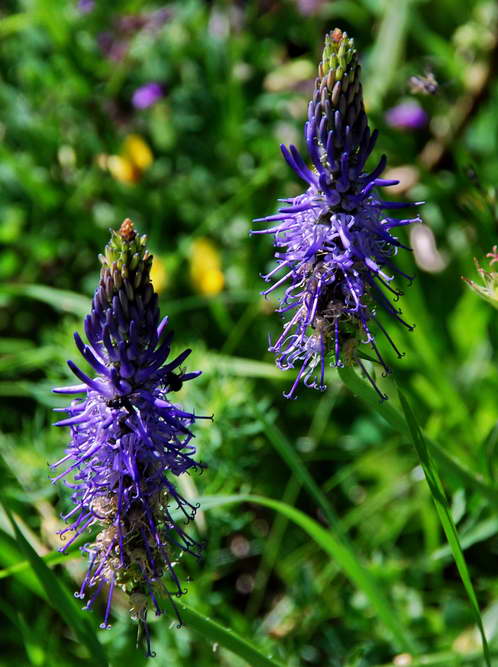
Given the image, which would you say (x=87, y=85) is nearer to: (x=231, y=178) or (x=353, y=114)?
(x=231, y=178)

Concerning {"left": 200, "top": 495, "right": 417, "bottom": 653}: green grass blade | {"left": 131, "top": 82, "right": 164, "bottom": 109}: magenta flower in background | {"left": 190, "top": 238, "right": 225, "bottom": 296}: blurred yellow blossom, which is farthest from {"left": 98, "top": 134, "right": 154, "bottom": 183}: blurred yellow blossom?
{"left": 200, "top": 495, "right": 417, "bottom": 653}: green grass blade

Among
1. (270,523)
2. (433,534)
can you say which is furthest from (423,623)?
(270,523)

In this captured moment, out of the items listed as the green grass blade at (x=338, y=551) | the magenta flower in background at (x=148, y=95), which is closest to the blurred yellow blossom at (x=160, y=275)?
the magenta flower in background at (x=148, y=95)

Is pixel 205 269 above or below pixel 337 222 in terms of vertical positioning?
above

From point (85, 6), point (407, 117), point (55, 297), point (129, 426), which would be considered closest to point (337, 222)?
point (129, 426)

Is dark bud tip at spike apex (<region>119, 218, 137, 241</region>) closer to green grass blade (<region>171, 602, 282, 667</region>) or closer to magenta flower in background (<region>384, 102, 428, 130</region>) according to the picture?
green grass blade (<region>171, 602, 282, 667</region>)

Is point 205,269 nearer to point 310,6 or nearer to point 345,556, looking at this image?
point 310,6
